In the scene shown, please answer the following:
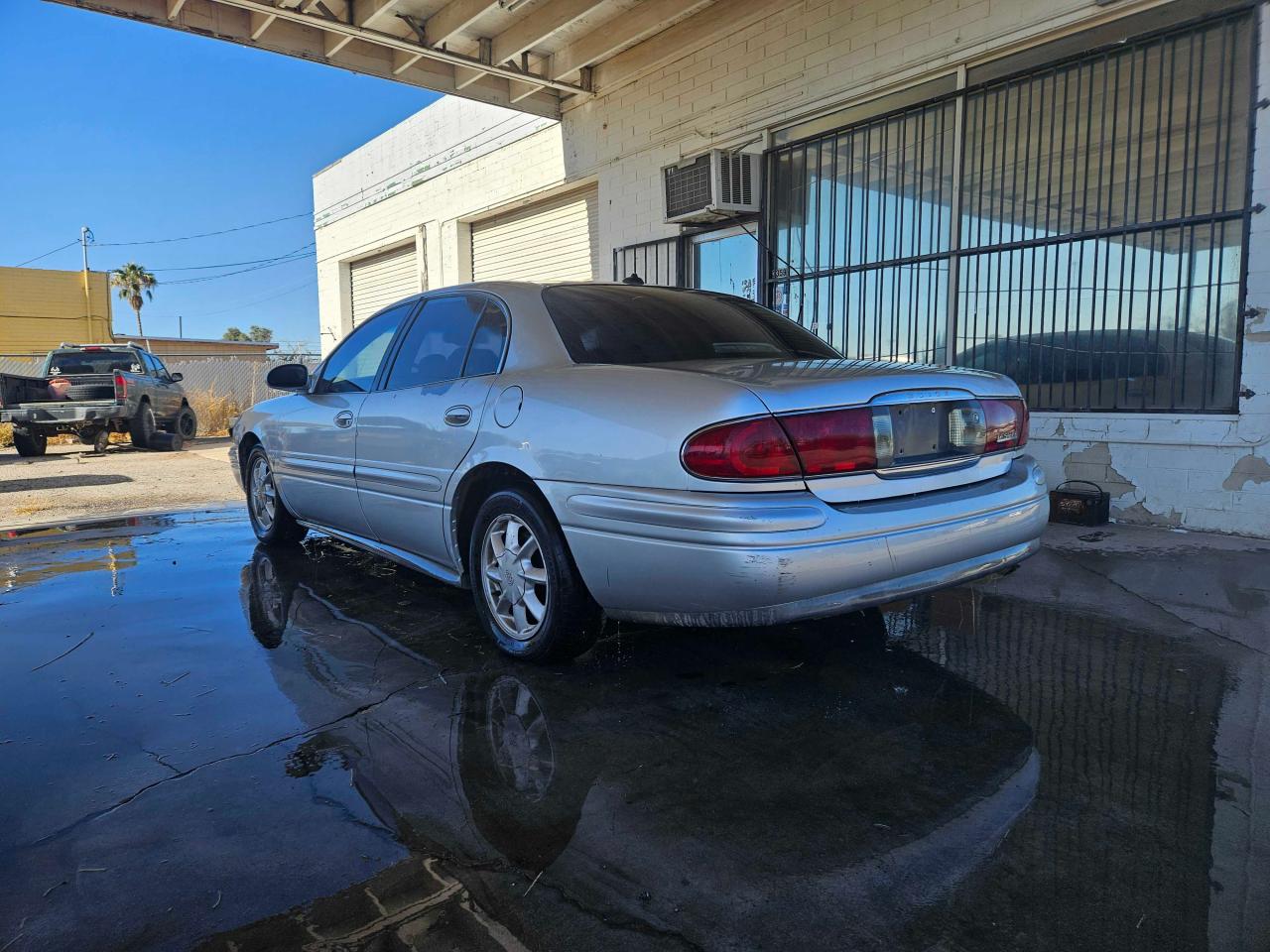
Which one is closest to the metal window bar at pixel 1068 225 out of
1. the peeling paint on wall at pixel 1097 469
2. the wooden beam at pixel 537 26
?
the peeling paint on wall at pixel 1097 469

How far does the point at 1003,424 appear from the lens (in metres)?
3.28

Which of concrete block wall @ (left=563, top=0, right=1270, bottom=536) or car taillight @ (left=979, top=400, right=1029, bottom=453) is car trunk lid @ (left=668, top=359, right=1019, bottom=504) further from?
concrete block wall @ (left=563, top=0, right=1270, bottom=536)

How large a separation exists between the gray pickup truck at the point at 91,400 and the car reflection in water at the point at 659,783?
1238 cm

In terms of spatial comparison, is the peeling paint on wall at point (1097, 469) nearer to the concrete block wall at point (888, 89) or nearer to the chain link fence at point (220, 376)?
the concrete block wall at point (888, 89)

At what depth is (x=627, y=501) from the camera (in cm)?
282

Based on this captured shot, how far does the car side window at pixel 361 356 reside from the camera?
4500mm

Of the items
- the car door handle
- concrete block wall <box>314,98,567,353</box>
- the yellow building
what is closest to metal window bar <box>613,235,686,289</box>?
concrete block wall <box>314,98,567,353</box>

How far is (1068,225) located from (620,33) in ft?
17.9

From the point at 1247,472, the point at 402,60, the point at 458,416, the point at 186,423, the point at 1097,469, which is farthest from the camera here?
the point at 186,423

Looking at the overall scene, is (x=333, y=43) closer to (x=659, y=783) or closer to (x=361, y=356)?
(x=361, y=356)

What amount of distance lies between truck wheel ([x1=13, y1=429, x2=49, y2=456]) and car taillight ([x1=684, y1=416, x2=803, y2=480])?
1478cm

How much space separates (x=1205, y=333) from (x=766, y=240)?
13.5 ft

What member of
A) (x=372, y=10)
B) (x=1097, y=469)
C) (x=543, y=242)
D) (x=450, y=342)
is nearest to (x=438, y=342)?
(x=450, y=342)

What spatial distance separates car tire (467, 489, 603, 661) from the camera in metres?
3.11
